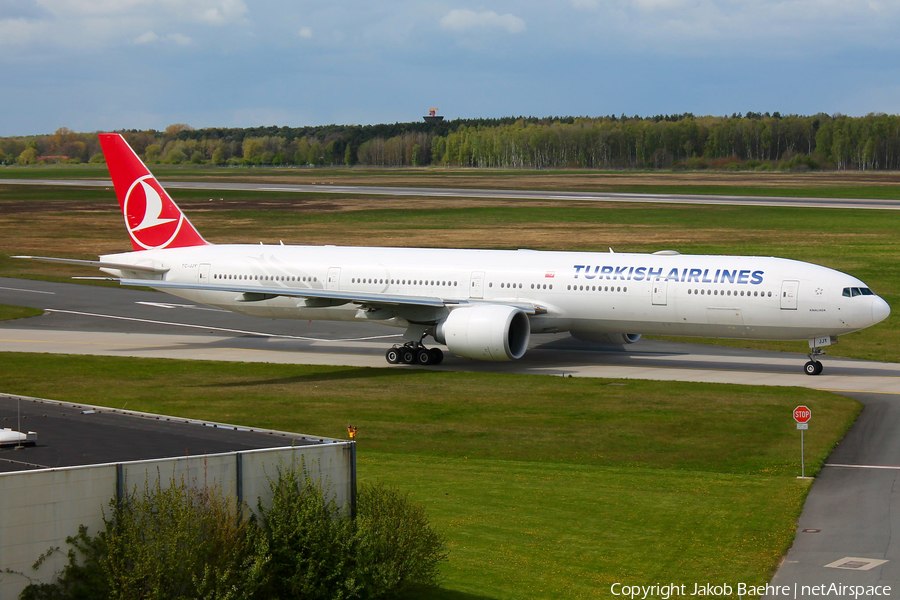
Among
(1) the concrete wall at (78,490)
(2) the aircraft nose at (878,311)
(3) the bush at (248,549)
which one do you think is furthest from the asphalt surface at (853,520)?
(1) the concrete wall at (78,490)

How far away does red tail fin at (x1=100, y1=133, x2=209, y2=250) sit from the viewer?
157ft

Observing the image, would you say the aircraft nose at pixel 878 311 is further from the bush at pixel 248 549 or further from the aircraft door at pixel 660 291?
the bush at pixel 248 549

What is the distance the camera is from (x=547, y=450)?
2895 cm

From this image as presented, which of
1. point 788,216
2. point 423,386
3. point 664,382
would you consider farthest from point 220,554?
point 788,216

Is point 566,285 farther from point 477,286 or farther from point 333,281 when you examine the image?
point 333,281

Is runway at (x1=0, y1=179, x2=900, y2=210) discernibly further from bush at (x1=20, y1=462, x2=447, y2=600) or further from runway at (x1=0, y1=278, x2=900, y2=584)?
bush at (x1=20, y1=462, x2=447, y2=600)

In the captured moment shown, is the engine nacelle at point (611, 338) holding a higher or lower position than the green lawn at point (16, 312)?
lower

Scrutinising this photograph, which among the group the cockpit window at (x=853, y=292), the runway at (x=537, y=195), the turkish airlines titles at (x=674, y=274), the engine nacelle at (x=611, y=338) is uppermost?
the runway at (x=537, y=195)

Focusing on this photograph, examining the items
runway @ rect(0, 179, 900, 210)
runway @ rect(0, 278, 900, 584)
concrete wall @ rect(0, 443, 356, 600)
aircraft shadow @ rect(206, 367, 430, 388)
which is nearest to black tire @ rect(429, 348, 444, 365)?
runway @ rect(0, 278, 900, 584)

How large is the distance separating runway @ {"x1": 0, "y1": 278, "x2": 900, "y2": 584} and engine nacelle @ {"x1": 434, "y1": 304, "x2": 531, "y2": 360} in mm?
1547

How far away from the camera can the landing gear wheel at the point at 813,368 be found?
39.3 m

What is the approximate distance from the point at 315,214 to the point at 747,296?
78802mm

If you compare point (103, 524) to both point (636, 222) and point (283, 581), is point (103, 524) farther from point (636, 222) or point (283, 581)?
point (636, 222)

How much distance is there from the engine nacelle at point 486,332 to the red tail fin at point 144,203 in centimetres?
1479
